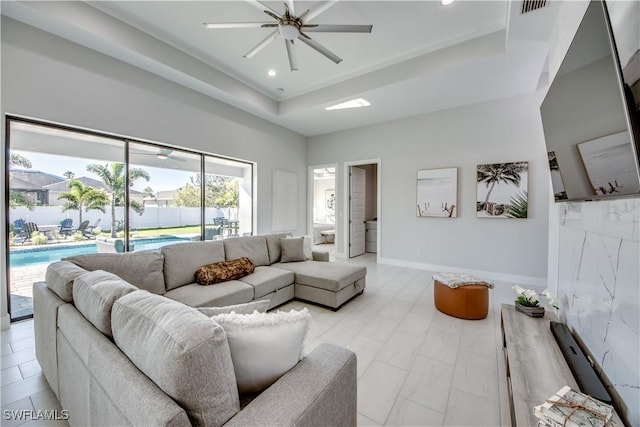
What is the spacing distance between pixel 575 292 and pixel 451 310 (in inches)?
47.8

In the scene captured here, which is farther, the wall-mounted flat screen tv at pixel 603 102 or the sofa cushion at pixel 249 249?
the sofa cushion at pixel 249 249

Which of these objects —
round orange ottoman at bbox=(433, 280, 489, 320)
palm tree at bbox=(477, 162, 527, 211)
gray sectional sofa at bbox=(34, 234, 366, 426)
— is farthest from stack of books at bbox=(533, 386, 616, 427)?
palm tree at bbox=(477, 162, 527, 211)

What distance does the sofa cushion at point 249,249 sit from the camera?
3.21m

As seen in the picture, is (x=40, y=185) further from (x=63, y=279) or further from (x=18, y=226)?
(x=63, y=279)

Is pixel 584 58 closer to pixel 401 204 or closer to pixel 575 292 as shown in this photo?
pixel 575 292

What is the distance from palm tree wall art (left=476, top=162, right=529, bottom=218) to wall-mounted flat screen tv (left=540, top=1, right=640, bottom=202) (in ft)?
8.97

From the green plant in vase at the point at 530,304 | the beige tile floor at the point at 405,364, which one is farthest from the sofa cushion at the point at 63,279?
the green plant in vase at the point at 530,304

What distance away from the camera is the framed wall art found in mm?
4473

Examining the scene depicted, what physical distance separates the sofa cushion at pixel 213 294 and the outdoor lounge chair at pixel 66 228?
1.70 meters

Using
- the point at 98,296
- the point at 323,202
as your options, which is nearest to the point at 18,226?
the point at 98,296

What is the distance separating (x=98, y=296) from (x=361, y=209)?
572 centimetres

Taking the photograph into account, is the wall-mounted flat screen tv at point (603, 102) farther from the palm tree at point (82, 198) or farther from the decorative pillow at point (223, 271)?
the palm tree at point (82, 198)

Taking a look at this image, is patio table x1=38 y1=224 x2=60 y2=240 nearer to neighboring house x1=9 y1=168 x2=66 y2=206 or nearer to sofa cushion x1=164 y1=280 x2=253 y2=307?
neighboring house x1=9 y1=168 x2=66 y2=206

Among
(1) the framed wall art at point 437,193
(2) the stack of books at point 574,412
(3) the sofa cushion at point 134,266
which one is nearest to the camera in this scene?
(2) the stack of books at point 574,412
